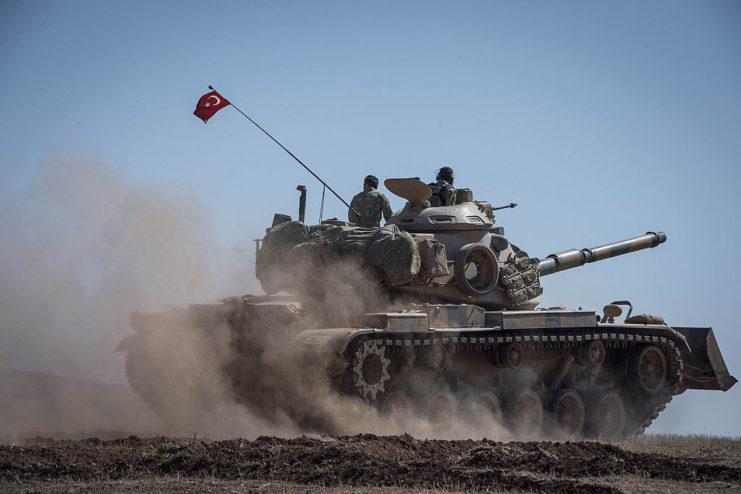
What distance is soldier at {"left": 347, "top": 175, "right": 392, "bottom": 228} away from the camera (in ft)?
62.1

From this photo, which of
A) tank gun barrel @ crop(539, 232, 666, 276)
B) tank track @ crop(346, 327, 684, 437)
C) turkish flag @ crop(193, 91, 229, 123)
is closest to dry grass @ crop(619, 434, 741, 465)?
tank track @ crop(346, 327, 684, 437)

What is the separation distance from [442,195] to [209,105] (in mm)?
4950

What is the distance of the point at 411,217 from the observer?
19.3m

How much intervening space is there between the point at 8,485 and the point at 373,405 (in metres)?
5.98

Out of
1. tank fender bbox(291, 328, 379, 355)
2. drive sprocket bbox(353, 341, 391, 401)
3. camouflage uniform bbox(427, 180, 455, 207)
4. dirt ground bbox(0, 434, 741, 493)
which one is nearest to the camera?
dirt ground bbox(0, 434, 741, 493)

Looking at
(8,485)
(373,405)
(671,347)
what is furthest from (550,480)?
(671,347)

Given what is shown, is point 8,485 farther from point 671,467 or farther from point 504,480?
point 671,467

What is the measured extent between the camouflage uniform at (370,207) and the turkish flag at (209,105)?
3.15m

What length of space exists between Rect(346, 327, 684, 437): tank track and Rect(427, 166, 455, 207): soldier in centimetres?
324

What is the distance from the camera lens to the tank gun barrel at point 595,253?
21.6 m

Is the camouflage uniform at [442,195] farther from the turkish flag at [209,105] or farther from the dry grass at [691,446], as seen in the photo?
the dry grass at [691,446]

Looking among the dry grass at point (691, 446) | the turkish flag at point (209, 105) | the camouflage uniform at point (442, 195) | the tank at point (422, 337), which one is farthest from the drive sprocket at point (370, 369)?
the turkish flag at point (209, 105)

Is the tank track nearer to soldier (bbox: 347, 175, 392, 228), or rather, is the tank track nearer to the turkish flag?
soldier (bbox: 347, 175, 392, 228)

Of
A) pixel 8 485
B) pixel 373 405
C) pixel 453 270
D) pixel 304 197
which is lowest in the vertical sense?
pixel 8 485
